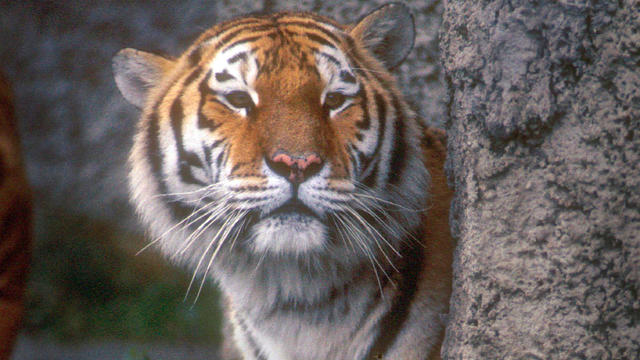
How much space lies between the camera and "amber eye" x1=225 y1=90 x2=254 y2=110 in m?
1.35

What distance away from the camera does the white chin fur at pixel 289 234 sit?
4.14ft

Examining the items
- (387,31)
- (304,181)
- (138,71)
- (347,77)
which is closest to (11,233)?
(138,71)

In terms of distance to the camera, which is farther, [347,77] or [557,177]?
[347,77]

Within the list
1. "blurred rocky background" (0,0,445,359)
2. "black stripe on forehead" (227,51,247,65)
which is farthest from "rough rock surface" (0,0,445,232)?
"black stripe on forehead" (227,51,247,65)

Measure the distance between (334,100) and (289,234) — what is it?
0.29 meters

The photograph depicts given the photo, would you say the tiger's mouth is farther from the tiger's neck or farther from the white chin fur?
the tiger's neck

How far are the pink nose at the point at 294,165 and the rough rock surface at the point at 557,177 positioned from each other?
30 centimetres

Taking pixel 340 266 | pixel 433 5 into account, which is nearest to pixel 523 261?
pixel 340 266

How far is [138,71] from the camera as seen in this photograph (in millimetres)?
1568

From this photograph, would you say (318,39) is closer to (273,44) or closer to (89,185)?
(273,44)

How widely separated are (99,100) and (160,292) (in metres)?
0.83

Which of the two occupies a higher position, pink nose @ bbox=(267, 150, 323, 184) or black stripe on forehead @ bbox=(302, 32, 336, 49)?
black stripe on forehead @ bbox=(302, 32, 336, 49)

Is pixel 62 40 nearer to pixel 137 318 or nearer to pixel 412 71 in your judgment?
pixel 137 318

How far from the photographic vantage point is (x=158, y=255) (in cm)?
271
